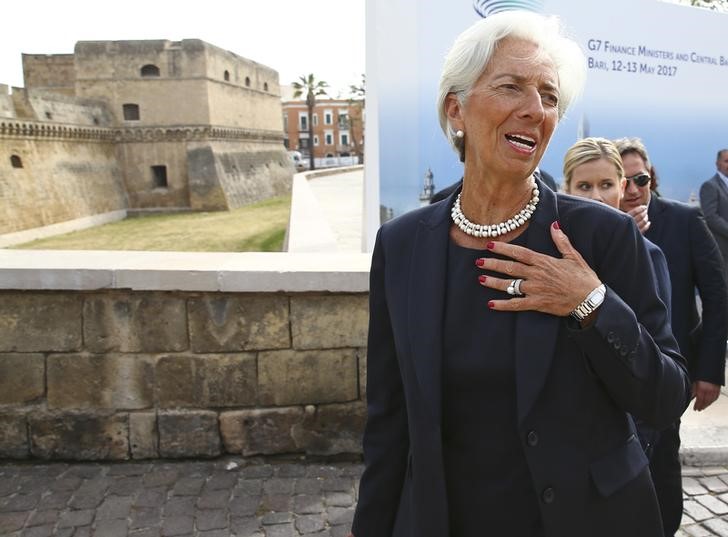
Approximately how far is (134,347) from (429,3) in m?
3.12

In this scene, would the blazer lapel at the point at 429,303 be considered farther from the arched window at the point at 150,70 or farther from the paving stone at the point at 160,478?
the arched window at the point at 150,70

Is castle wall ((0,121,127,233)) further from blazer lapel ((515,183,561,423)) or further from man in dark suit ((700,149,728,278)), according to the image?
blazer lapel ((515,183,561,423))

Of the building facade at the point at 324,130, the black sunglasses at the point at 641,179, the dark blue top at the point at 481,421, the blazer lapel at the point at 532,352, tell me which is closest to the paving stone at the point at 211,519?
the dark blue top at the point at 481,421

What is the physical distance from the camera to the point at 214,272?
3.40 metres

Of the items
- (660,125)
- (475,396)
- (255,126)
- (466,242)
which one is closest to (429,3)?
(660,125)

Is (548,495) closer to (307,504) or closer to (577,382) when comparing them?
(577,382)

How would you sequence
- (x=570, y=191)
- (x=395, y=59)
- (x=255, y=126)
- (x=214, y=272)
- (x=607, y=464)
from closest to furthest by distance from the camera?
(x=607, y=464) < (x=570, y=191) < (x=214, y=272) < (x=395, y=59) < (x=255, y=126)

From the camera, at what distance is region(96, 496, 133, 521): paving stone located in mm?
3078

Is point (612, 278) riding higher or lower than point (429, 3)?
lower

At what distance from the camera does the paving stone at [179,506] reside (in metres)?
3.12

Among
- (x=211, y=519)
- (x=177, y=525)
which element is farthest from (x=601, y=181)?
(x=177, y=525)

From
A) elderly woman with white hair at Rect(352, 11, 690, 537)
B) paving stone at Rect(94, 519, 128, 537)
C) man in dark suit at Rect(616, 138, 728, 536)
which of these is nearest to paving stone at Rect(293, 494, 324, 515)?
paving stone at Rect(94, 519, 128, 537)

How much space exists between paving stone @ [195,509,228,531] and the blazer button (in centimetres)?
215

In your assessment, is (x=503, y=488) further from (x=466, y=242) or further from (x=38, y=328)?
(x=38, y=328)
